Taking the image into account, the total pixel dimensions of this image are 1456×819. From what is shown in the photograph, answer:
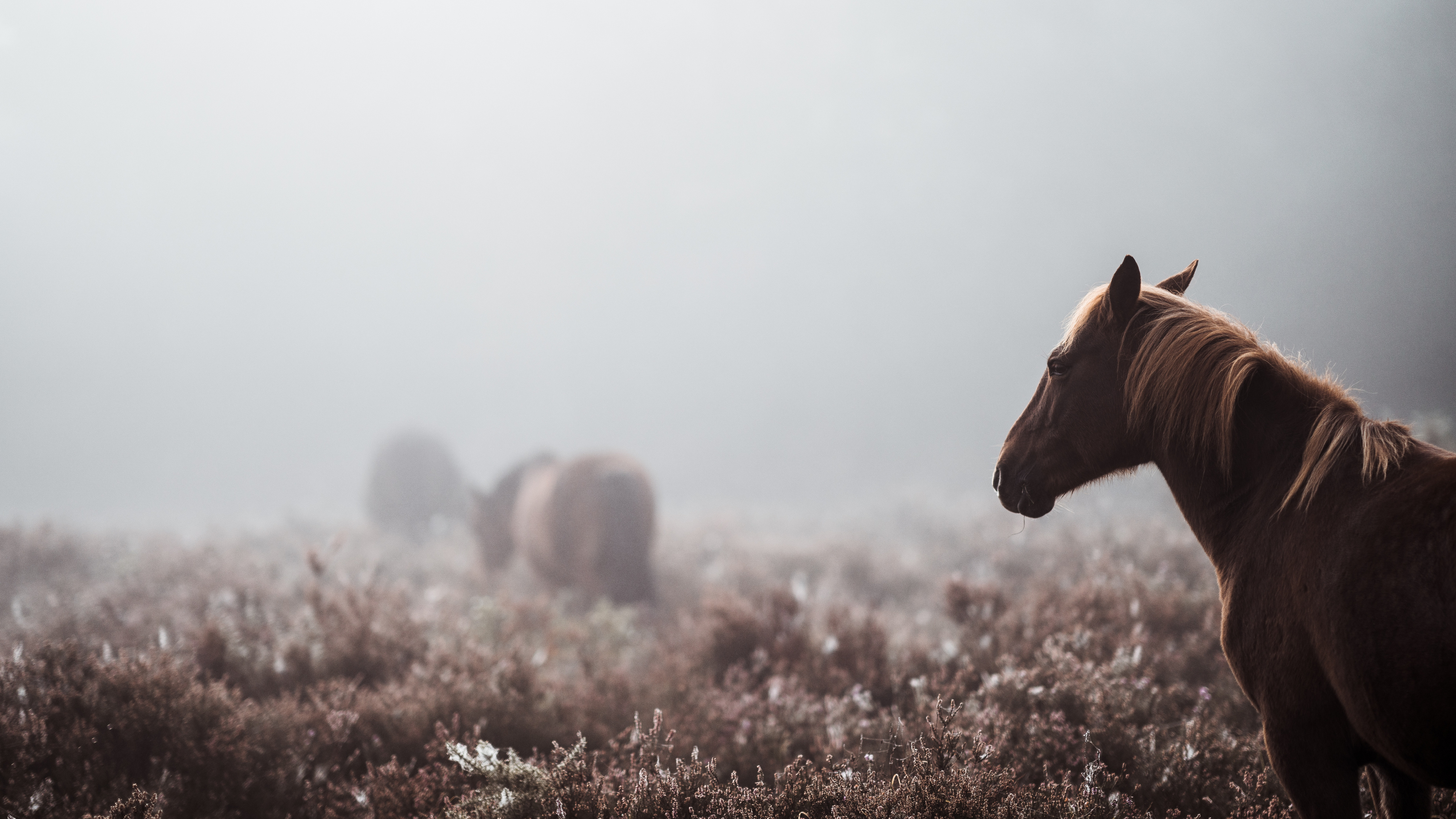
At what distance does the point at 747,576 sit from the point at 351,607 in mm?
4882

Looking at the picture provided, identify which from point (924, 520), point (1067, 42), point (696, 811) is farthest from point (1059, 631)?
point (1067, 42)

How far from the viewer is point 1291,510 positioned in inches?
66.2

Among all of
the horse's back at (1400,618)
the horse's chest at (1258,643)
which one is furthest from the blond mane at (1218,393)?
the horse's chest at (1258,643)

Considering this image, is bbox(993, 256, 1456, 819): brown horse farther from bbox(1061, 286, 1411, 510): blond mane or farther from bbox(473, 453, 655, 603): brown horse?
bbox(473, 453, 655, 603): brown horse

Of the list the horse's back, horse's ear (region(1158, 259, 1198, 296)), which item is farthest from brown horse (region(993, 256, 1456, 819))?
horse's ear (region(1158, 259, 1198, 296))

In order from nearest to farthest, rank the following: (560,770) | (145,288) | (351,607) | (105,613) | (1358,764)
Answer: (1358,764), (560,770), (351,607), (105,613), (145,288)

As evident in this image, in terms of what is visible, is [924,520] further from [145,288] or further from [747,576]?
[145,288]

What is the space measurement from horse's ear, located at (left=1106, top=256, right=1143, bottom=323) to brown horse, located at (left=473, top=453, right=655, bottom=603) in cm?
617

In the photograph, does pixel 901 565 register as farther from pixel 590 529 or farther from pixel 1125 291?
pixel 1125 291

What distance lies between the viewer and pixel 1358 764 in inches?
61.9

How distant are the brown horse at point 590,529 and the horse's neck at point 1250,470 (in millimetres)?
6192

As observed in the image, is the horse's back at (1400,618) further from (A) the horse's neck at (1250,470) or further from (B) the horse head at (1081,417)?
(B) the horse head at (1081,417)

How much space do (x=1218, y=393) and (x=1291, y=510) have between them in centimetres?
38

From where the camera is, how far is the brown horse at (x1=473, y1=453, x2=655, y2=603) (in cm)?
732
